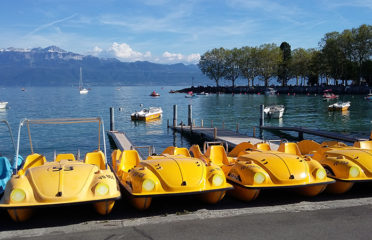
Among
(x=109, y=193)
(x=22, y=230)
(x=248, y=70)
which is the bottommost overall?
(x=22, y=230)

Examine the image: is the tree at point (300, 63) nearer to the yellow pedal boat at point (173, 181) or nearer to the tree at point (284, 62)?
the tree at point (284, 62)

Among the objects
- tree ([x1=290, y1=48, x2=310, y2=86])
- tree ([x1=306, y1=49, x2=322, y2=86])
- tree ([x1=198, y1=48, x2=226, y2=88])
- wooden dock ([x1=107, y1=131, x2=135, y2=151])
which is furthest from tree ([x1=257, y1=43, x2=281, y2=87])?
wooden dock ([x1=107, y1=131, x2=135, y2=151])

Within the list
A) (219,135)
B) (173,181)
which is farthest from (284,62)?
(173,181)

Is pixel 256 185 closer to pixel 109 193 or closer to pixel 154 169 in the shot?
pixel 154 169

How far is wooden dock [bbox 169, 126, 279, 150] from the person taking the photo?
2589 cm

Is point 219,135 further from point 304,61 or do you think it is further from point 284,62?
point 284,62

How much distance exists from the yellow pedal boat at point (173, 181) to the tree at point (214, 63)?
16072 centimetres

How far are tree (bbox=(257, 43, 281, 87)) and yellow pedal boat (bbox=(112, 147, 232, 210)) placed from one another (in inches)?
5377

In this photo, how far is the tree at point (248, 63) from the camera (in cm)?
15038

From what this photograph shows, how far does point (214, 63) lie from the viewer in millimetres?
170625

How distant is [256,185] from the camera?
873 cm

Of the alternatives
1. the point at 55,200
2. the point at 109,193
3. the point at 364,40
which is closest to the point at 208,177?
the point at 109,193

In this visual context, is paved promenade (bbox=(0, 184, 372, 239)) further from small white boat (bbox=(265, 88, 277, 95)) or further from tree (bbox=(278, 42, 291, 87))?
tree (bbox=(278, 42, 291, 87))

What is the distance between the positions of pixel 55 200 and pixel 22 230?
0.89 metres
